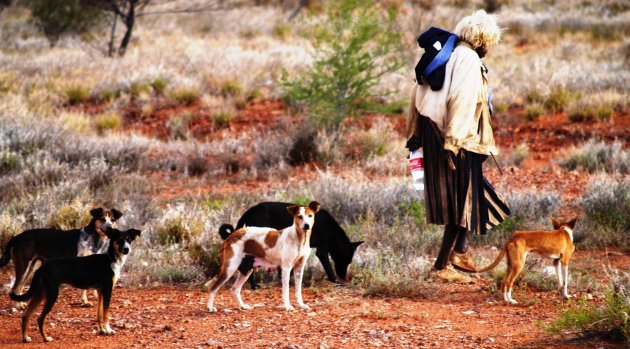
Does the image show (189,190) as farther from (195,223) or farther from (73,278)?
(73,278)

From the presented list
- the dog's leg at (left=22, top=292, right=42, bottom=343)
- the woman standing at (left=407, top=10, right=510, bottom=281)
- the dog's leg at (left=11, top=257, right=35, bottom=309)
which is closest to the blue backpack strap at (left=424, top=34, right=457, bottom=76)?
the woman standing at (left=407, top=10, right=510, bottom=281)

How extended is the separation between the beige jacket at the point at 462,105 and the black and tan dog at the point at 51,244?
273cm

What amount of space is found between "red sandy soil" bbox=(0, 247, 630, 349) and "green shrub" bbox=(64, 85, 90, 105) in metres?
12.7

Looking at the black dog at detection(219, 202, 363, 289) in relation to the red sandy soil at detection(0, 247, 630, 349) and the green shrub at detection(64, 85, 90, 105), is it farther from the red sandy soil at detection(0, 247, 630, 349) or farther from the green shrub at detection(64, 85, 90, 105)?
the green shrub at detection(64, 85, 90, 105)

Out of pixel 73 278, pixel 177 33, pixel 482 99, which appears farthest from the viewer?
pixel 177 33

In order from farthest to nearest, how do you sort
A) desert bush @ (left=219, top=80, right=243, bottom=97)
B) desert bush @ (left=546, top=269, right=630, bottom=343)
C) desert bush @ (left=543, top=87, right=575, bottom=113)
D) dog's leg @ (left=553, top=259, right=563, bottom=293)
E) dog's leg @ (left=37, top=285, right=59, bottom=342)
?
desert bush @ (left=219, top=80, right=243, bottom=97)
desert bush @ (left=543, top=87, right=575, bottom=113)
dog's leg @ (left=553, top=259, right=563, bottom=293)
dog's leg @ (left=37, top=285, right=59, bottom=342)
desert bush @ (left=546, top=269, right=630, bottom=343)

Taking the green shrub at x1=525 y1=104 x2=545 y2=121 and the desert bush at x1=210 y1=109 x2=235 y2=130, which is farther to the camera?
the green shrub at x1=525 y1=104 x2=545 y2=121

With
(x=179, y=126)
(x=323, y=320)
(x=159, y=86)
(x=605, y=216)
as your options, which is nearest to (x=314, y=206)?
(x=323, y=320)

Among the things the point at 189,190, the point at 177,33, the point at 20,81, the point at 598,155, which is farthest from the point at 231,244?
the point at 177,33

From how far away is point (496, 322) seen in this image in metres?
6.98

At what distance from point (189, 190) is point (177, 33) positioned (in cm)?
2009

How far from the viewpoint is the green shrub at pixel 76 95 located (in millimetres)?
20156

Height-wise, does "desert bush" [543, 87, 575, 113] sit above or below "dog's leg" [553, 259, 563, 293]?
above

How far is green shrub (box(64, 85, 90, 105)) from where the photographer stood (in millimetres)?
20156
